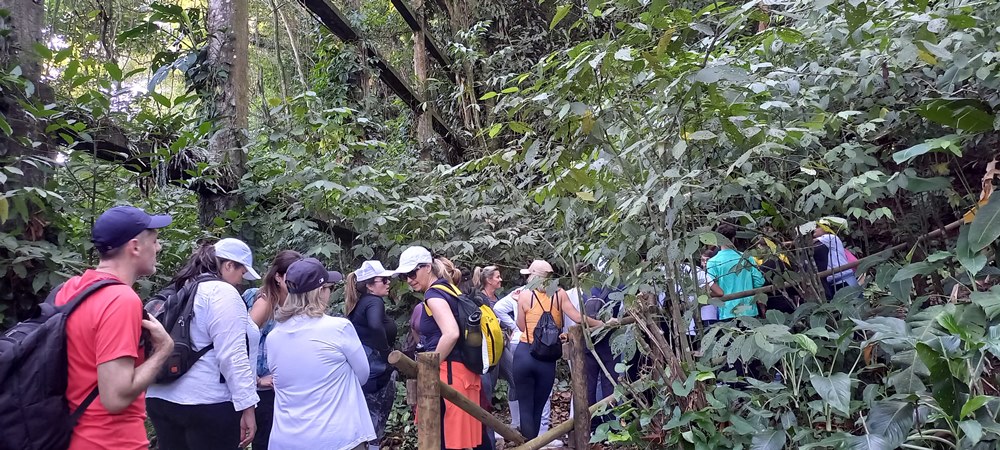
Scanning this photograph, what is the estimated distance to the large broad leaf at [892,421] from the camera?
246 cm

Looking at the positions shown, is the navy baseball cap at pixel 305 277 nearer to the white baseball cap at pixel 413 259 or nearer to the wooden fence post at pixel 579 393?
the white baseball cap at pixel 413 259

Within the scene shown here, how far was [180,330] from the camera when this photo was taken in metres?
3.07

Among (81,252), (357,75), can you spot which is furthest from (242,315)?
(357,75)

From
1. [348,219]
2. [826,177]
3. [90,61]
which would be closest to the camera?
[826,177]

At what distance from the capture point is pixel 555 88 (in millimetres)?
2877

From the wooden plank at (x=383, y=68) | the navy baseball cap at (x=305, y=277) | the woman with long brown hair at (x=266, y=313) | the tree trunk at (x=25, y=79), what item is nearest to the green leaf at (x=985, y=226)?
the navy baseball cap at (x=305, y=277)

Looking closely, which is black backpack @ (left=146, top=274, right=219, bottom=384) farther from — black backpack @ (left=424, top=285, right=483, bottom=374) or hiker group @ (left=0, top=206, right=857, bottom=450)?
black backpack @ (left=424, top=285, right=483, bottom=374)

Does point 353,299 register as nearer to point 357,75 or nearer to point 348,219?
point 348,219

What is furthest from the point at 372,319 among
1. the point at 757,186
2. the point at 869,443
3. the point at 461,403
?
the point at 869,443

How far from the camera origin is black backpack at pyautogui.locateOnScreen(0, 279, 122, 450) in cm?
200

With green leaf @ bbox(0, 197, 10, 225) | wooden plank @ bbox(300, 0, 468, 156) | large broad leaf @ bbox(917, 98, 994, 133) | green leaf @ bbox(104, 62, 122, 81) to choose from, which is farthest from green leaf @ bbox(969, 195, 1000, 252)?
wooden plank @ bbox(300, 0, 468, 156)

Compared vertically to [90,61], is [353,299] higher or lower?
lower

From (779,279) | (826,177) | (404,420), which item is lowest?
(404,420)

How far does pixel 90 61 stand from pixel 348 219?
2682 millimetres
